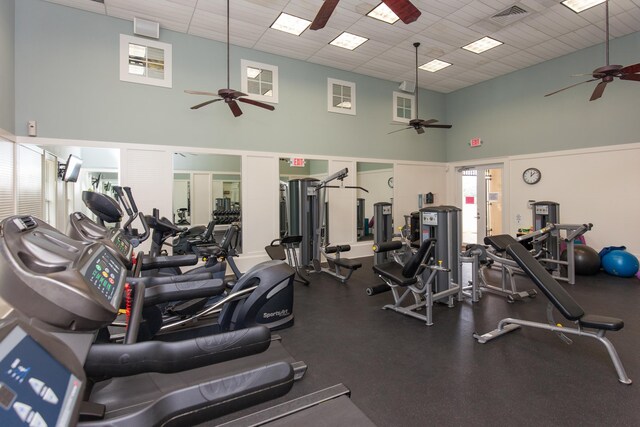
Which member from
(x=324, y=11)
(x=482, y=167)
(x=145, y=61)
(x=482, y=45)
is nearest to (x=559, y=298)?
(x=324, y=11)

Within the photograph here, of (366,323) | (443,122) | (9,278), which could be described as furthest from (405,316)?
(443,122)

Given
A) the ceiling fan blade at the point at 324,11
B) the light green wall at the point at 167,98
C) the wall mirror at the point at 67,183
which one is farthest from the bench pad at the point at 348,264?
the wall mirror at the point at 67,183

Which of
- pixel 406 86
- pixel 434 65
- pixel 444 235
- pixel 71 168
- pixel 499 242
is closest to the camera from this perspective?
pixel 499 242

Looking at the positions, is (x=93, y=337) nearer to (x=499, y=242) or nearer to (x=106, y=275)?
(x=106, y=275)

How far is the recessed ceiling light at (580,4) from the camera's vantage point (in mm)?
4738

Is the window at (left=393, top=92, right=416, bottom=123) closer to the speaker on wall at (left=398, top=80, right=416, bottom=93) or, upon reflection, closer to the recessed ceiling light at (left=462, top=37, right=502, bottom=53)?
the speaker on wall at (left=398, top=80, right=416, bottom=93)

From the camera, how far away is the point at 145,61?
5160mm

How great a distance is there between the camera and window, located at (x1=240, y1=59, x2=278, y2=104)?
5926 millimetres

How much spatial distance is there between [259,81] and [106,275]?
5765 millimetres

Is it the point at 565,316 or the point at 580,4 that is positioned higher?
the point at 580,4

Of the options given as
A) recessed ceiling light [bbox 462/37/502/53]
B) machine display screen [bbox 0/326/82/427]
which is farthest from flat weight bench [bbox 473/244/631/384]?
recessed ceiling light [bbox 462/37/502/53]

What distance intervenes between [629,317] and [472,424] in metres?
2.94

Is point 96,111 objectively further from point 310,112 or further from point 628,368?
point 628,368

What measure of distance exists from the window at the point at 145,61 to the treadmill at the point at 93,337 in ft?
16.3
